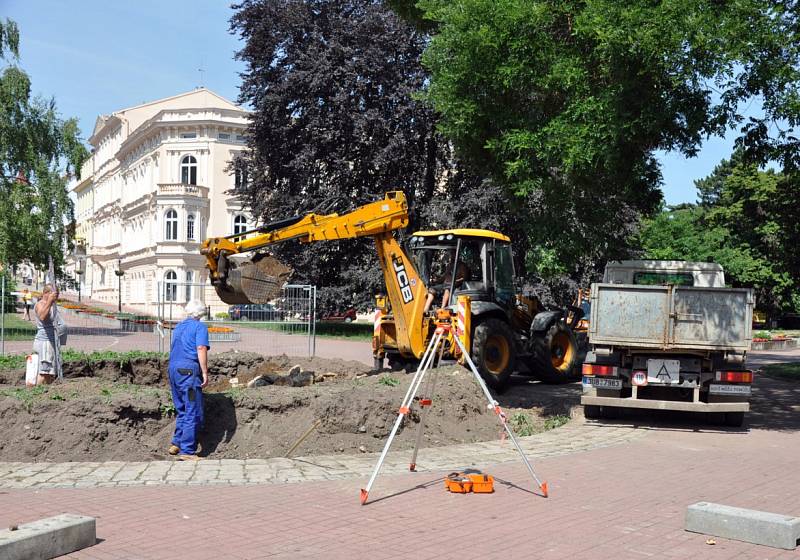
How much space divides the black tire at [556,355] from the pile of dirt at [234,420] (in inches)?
208

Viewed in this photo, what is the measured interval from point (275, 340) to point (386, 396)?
8473mm

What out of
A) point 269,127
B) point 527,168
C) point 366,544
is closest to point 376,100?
point 269,127

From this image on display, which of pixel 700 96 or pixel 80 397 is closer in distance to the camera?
pixel 80 397

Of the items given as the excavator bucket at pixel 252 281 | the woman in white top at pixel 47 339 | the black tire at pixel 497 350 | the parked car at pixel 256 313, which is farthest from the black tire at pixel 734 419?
the woman in white top at pixel 47 339

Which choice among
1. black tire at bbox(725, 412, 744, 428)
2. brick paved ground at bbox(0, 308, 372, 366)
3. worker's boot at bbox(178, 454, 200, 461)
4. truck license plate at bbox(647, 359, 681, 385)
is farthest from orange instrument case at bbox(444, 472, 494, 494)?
brick paved ground at bbox(0, 308, 372, 366)

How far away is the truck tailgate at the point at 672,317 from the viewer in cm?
1132

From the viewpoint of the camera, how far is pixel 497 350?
14.9 metres

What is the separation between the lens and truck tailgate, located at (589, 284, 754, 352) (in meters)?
11.3

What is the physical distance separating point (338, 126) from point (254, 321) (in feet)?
65.8

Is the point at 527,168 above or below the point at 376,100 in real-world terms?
below

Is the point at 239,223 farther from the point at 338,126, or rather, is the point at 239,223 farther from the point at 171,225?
the point at 338,126

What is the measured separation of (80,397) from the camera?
9.50 m

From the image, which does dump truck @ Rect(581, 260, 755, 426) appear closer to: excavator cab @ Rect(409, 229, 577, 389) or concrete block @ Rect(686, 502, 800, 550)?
excavator cab @ Rect(409, 229, 577, 389)

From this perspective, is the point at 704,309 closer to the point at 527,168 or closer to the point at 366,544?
the point at 527,168
